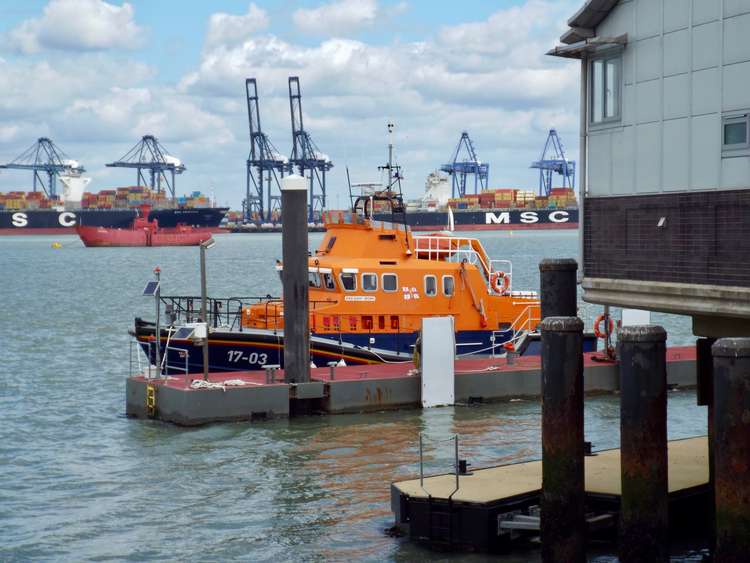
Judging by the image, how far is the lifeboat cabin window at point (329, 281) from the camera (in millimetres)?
26328

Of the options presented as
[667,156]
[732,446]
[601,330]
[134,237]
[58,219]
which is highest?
[667,156]

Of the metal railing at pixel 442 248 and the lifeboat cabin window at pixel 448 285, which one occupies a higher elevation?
the metal railing at pixel 442 248

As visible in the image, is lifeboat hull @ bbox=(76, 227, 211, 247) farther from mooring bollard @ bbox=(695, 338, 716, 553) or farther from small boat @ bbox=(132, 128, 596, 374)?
mooring bollard @ bbox=(695, 338, 716, 553)

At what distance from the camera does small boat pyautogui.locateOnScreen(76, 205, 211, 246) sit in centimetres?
15188

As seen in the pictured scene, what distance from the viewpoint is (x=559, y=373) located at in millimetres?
11516

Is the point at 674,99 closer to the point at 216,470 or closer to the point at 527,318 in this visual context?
the point at 216,470

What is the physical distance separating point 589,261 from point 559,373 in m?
2.03

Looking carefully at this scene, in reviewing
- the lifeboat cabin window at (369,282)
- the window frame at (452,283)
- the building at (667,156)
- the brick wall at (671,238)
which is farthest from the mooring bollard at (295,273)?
the brick wall at (671,238)

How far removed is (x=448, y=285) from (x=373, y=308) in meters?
1.71

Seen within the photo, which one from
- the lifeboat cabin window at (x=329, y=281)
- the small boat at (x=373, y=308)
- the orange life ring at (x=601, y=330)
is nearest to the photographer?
the small boat at (x=373, y=308)

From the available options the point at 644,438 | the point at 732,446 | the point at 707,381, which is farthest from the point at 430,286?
the point at 732,446

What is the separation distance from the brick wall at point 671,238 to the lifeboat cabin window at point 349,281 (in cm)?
1327

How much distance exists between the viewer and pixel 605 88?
1305cm

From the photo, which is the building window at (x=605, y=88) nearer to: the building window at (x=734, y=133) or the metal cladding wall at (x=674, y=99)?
the metal cladding wall at (x=674, y=99)
